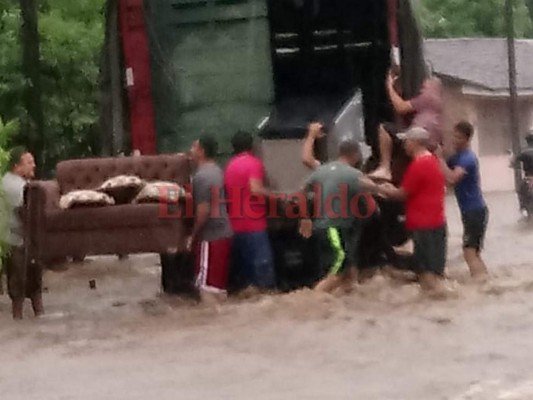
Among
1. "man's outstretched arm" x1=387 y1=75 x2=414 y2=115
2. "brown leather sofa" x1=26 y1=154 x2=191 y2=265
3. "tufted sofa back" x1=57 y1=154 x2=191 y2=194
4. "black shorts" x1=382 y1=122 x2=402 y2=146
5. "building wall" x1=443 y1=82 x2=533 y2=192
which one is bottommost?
"building wall" x1=443 y1=82 x2=533 y2=192

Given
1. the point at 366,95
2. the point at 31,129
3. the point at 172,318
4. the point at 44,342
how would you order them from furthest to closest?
the point at 31,129, the point at 366,95, the point at 172,318, the point at 44,342

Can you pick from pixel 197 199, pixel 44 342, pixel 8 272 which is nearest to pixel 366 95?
pixel 197 199

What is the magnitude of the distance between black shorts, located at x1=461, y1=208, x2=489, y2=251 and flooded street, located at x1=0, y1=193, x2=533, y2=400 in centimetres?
40

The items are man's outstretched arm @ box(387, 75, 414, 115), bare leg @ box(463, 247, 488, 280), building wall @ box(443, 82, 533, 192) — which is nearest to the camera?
bare leg @ box(463, 247, 488, 280)

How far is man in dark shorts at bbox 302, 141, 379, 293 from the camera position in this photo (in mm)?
12875

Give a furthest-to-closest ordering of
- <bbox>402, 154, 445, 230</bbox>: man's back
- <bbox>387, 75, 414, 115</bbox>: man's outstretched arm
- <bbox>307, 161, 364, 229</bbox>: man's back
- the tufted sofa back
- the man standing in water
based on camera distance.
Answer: <bbox>387, 75, 414, 115</bbox>: man's outstretched arm → the tufted sofa back → the man standing in water → <bbox>307, 161, 364, 229</bbox>: man's back → <bbox>402, 154, 445, 230</bbox>: man's back

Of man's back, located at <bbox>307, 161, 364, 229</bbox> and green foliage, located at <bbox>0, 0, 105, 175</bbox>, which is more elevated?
green foliage, located at <bbox>0, 0, 105, 175</bbox>

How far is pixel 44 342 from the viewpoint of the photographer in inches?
462

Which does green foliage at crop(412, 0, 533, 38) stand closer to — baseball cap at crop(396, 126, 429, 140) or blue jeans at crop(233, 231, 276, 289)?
blue jeans at crop(233, 231, 276, 289)

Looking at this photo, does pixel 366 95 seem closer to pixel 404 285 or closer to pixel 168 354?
pixel 404 285

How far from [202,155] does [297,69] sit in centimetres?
319

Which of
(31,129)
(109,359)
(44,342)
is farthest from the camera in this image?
(31,129)

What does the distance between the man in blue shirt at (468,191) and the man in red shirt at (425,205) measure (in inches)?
31.2

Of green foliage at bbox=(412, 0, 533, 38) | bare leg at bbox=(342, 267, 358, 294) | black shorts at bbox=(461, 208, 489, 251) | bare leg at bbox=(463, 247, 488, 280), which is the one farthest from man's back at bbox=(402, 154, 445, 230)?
green foliage at bbox=(412, 0, 533, 38)
